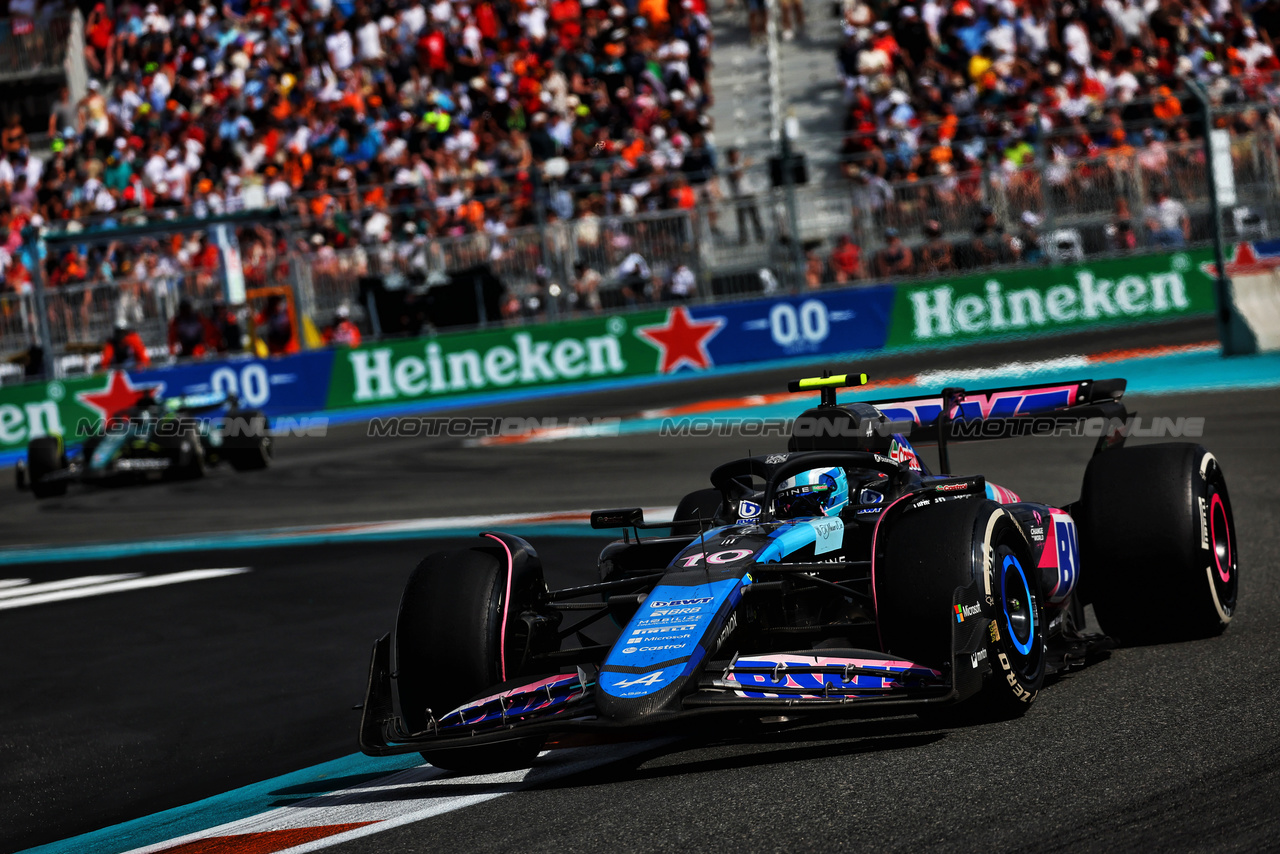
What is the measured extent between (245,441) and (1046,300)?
400 inches

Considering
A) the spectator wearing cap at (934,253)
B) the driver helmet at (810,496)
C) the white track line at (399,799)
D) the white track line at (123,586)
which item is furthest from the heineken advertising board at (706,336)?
the white track line at (399,799)

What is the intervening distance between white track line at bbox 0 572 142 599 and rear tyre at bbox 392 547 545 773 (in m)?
5.51

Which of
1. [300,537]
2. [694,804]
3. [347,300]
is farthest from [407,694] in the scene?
[347,300]

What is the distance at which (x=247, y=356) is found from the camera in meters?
20.6

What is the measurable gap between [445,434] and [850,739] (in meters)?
13.2

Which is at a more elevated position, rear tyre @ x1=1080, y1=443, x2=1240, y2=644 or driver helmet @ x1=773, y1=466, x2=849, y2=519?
driver helmet @ x1=773, y1=466, x2=849, y2=519

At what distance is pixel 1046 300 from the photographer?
802 inches

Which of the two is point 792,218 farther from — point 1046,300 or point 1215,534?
point 1215,534

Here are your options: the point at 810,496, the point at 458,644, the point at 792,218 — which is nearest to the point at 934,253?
the point at 792,218

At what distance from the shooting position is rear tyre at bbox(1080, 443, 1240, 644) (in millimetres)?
5984

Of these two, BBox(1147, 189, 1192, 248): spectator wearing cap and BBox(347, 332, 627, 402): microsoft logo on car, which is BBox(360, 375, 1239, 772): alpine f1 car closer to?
BBox(1147, 189, 1192, 248): spectator wearing cap

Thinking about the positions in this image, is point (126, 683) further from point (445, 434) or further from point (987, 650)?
point (445, 434)

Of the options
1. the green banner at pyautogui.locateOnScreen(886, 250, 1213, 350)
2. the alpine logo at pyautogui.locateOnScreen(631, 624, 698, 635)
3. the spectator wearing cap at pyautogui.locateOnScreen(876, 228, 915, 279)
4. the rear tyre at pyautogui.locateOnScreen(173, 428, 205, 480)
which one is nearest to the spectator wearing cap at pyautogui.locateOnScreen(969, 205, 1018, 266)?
the green banner at pyautogui.locateOnScreen(886, 250, 1213, 350)

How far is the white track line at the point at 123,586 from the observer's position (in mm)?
9586
